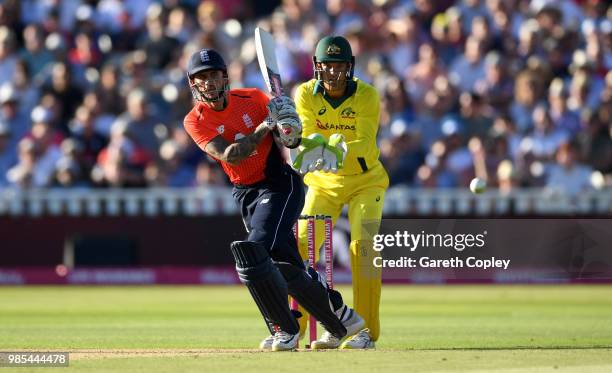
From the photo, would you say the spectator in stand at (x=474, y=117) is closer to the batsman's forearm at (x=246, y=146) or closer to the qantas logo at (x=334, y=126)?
the qantas logo at (x=334, y=126)

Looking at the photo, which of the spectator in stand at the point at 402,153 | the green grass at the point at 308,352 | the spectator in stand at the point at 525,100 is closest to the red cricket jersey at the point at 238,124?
the green grass at the point at 308,352

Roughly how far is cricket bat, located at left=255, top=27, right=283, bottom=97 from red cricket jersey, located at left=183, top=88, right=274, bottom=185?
0.13 m

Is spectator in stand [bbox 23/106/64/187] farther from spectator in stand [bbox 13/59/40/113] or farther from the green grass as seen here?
the green grass

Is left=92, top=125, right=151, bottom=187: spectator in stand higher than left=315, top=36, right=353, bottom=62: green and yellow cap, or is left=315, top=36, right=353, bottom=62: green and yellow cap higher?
left=315, top=36, right=353, bottom=62: green and yellow cap

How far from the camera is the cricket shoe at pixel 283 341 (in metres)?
8.34

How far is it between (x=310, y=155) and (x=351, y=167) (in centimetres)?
83

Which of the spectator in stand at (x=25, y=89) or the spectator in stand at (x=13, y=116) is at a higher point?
the spectator in stand at (x=25, y=89)

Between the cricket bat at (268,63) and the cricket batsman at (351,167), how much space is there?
298 millimetres

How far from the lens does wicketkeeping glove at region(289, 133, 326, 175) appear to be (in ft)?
26.7

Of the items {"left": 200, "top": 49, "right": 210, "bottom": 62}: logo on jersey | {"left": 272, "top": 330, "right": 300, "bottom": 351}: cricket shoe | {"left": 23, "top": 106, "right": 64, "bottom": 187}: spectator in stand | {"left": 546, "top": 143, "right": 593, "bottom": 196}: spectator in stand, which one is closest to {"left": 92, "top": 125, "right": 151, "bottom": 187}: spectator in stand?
{"left": 23, "top": 106, "right": 64, "bottom": 187}: spectator in stand

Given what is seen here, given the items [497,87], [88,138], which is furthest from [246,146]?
[88,138]

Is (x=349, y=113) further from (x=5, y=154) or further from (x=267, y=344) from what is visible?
(x=5, y=154)

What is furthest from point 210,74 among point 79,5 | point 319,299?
point 79,5

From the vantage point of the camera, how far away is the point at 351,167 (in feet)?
29.3
